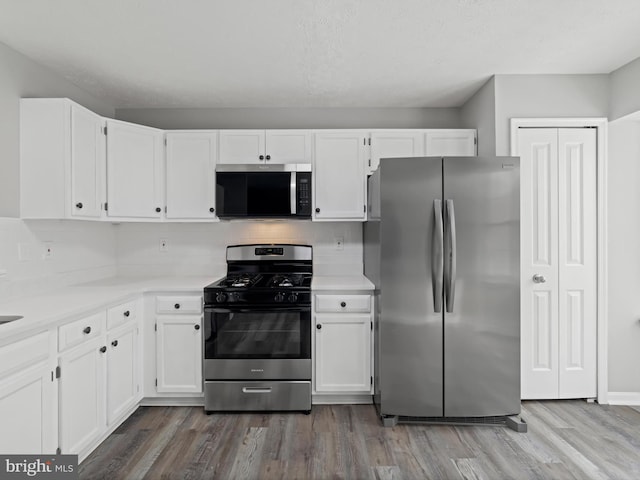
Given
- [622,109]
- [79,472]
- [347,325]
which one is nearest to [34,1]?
[79,472]

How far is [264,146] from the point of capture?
3.28 meters

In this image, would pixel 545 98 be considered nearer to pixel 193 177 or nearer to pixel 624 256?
pixel 624 256

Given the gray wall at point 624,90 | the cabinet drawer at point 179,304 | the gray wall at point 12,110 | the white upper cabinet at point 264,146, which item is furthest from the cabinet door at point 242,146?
the gray wall at point 624,90

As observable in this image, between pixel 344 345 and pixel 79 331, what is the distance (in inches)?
67.6

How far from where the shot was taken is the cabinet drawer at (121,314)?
2.39 meters

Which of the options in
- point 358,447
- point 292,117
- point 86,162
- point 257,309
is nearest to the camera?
point 358,447

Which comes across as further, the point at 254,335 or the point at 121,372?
the point at 254,335

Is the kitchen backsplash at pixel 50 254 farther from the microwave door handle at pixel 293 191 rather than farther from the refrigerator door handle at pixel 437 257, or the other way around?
the refrigerator door handle at pixel 437 257

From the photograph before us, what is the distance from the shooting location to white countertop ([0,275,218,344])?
1.75 metres

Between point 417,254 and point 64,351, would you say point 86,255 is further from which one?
point 417,254

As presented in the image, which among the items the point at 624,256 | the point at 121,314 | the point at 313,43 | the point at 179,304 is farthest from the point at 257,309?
the point at 624,256

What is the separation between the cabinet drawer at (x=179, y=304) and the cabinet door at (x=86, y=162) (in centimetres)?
79

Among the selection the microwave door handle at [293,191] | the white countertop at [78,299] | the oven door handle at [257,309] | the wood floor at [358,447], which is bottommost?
the wood floor at [358,447]
